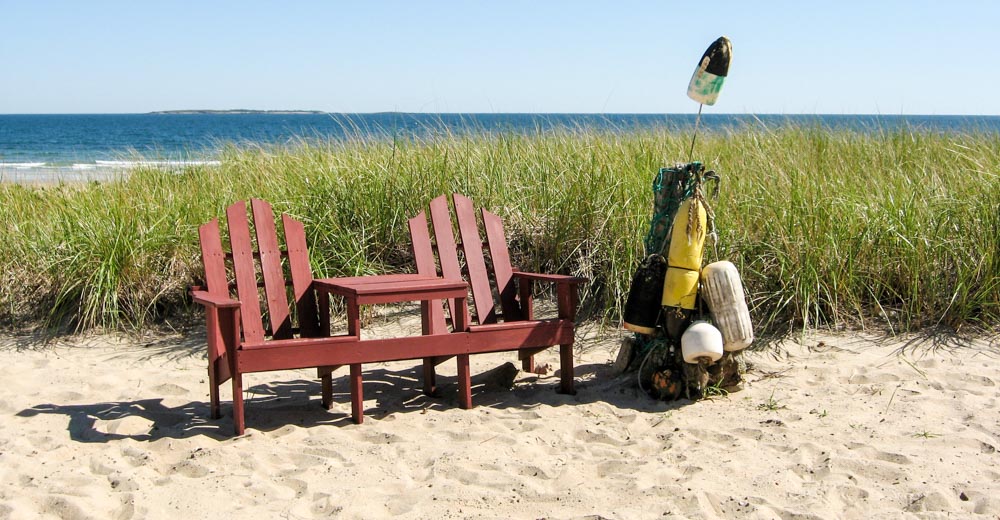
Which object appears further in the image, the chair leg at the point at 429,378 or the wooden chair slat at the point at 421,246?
the wooden chair slat at the point at 421,246

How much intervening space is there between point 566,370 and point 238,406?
5.36 ft

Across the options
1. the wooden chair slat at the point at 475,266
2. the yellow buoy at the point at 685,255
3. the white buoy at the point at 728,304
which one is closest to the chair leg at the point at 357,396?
the wooden chair slat at the point at 475,266

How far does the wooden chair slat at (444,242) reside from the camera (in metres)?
4.63

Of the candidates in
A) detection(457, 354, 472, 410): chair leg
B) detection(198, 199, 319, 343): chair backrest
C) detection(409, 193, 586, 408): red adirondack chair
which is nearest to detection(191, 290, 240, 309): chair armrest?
detection(198, 199, 319, 343): chair backrest

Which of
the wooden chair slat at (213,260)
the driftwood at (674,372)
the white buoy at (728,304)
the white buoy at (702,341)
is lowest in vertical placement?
the driftwood at (674,372)

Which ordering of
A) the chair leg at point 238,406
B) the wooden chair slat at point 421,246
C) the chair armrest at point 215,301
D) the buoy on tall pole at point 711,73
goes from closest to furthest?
the chair armrest at point 215,301 → the chair leg at point 238,406 → the buoy on tall pole at point 711,73 → the wooden chair slat at point 421,246

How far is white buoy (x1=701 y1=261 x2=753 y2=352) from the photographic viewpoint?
4113 mm

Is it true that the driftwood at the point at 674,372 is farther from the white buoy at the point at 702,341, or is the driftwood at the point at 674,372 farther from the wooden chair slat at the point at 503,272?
the wooden chair slat at the point at 503,272

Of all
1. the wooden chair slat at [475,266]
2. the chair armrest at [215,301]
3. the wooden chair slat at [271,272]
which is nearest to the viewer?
the chair armrest at [215,301]

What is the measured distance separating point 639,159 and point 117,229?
3722mm

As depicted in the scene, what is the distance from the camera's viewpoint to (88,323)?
5570 millimetres

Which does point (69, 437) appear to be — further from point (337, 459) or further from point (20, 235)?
point (20, 235)

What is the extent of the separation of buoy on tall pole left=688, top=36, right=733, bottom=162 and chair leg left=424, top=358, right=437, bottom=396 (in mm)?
1711

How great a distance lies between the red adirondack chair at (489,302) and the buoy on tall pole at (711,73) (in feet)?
3.58
